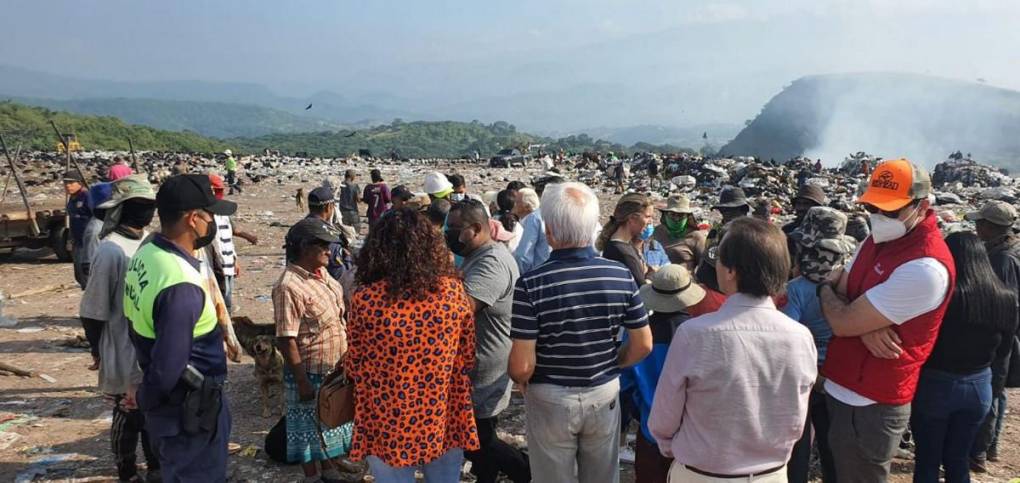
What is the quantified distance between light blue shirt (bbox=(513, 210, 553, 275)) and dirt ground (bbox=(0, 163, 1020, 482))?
3.60ft

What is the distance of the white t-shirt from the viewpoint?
2.01 metres

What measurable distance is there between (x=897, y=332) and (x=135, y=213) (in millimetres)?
3442

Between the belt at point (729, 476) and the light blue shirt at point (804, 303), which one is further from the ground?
the light blue shirt at point (804, 303)

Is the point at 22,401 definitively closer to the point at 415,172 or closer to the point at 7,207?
the point at 7,207

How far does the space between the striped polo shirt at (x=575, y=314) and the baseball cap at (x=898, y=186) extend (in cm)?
92

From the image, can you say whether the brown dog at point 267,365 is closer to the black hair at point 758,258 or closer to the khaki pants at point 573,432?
the khaki pants at point 573,432

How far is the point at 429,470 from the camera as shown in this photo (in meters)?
2.40

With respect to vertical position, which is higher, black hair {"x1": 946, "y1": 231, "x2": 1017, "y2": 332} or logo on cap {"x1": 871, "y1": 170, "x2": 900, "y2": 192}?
logo on cap {"x1": 871, "y1": 170, "x2": 900, "y2": 192}

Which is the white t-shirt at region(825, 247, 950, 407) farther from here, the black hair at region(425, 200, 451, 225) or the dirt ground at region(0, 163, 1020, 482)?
the black hair at region(425, 200, 451, 225)

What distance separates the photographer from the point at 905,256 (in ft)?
6.85

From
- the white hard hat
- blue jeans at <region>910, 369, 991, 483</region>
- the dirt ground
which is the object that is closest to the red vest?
blue jeans at <region>910, 369, 991, 483</region>

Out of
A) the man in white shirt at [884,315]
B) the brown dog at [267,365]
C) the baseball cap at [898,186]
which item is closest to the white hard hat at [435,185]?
the brown dog at [267,365]

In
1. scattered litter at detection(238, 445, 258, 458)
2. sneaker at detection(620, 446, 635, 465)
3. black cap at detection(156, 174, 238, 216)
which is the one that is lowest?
sneaker at detection(620, 446, 635, 465)

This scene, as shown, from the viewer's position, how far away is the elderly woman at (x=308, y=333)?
115 inches
